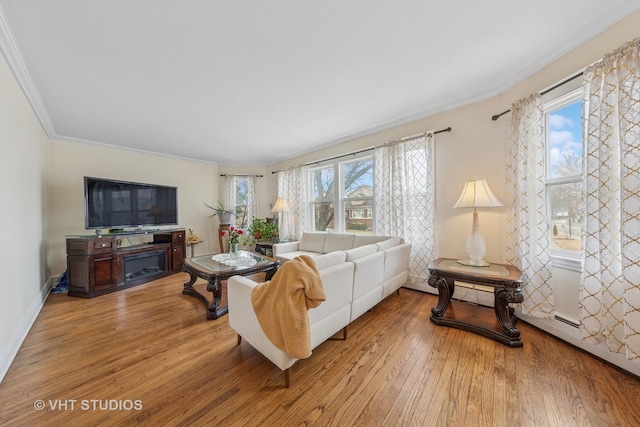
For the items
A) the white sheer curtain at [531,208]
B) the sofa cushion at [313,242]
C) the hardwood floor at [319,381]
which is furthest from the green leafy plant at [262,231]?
the white sheer curtain at [531,208]

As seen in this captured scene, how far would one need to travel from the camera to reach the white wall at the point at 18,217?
1713 mm

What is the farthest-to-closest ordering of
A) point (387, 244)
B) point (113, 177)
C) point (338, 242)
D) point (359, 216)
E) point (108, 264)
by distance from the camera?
1. point (113, 177)
2. point (359, 216)
3. point (338, 242)
4. point (108, 264)
5. point (387, 244)

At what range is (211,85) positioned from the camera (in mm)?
2217

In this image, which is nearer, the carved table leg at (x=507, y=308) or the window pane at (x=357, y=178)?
the carved table leg at (x=507, y=308)

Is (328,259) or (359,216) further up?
(359,216)

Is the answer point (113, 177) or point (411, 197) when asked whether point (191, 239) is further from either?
point (411, 197)

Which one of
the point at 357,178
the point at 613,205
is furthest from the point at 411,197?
the point at 613,205

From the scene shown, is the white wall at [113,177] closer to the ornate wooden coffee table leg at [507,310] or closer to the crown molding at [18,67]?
the crown molding at [18,67]

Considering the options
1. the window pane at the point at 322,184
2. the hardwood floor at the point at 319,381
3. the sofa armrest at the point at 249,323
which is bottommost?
the hardwood floor at the point at 319,381

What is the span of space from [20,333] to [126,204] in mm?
2238

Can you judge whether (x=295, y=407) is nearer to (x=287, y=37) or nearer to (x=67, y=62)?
(x=287, y=37)

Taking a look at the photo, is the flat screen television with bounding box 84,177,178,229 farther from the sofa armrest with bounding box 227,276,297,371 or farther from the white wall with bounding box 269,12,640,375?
the white wall with bounding box 269,12,640,375

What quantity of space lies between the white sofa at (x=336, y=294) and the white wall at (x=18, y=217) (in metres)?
1.61

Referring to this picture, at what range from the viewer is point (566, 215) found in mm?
2014
